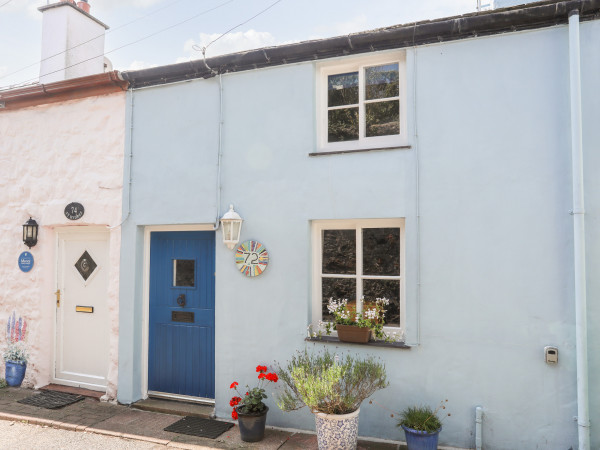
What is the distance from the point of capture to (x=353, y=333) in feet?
16.6

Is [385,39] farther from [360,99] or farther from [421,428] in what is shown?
[421,428]

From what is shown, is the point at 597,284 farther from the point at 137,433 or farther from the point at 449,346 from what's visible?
the point at 137,433

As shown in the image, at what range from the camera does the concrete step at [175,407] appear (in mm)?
5723

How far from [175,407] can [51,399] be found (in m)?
1.83

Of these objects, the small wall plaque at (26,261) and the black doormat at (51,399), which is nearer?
the black doormat at (51,399)

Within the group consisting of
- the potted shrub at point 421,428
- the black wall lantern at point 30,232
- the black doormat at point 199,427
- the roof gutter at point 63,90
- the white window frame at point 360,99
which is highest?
the roof gutter at point 63,90

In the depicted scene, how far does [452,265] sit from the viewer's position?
4.82m

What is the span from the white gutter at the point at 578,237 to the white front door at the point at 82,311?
5.79m

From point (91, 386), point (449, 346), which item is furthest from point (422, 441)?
point (91, 386)

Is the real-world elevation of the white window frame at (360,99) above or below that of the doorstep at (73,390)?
above

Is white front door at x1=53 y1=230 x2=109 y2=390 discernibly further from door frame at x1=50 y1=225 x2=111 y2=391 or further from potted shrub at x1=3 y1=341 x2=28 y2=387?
potted shrub at x1=3 y1=341 x2=28 y2=387

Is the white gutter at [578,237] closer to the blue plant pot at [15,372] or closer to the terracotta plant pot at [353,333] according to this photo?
the terracotta plant pot at [353,333]

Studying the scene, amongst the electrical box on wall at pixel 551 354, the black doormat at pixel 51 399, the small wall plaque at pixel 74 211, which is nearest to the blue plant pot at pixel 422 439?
the electrical box on wall at pixel 551 354

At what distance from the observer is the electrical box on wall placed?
4.41 meters
